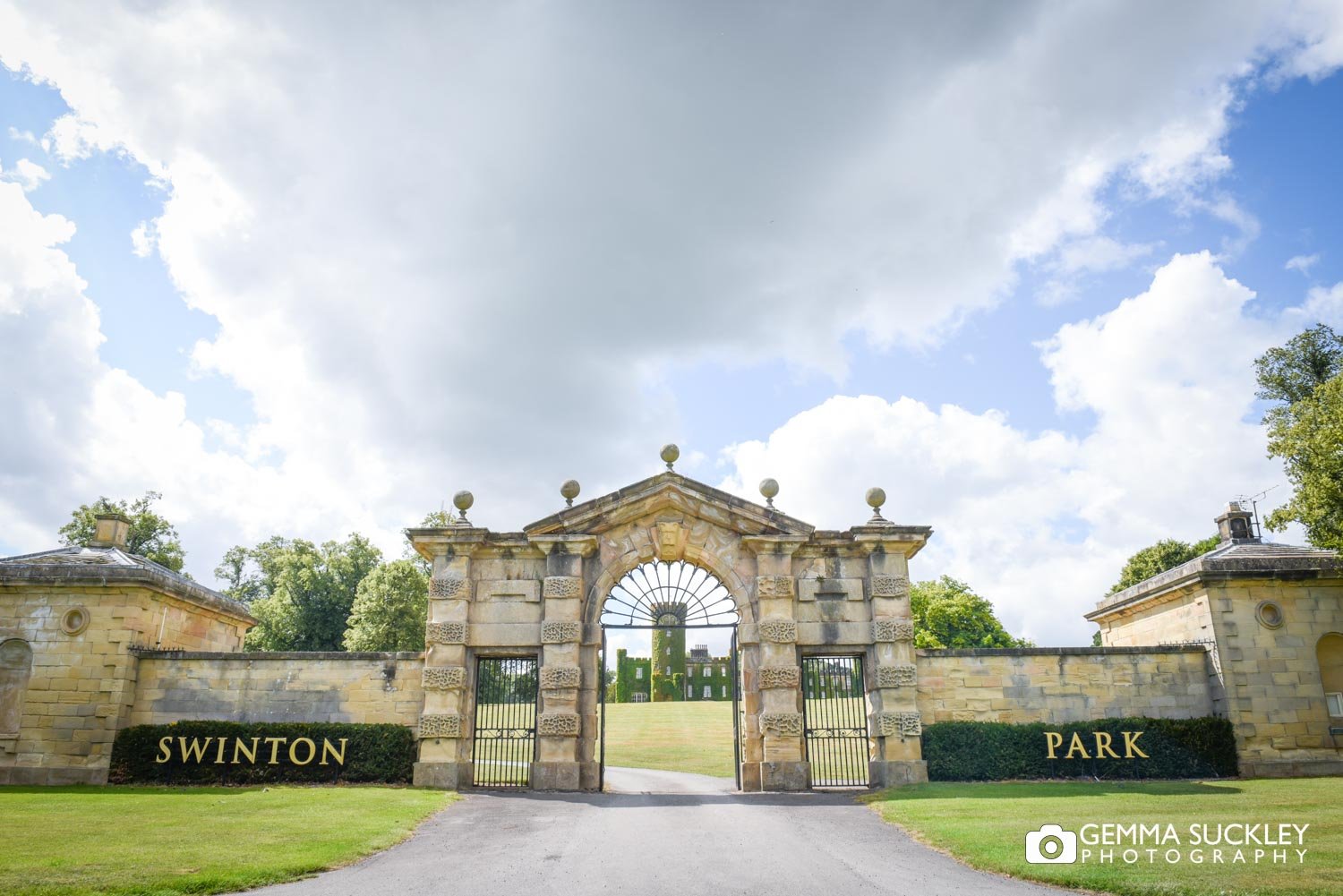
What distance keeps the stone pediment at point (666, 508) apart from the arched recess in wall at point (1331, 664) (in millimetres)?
11586

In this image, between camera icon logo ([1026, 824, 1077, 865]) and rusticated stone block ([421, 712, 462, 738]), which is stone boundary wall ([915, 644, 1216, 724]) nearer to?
camera icon logo ([1026, 824, 1077, 865])

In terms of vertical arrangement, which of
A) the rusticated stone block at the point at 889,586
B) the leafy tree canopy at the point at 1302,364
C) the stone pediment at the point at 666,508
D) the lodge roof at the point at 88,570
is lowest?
the rusticated stone block at the point at 889,586

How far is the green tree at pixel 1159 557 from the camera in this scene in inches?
1526

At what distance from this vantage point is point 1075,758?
16.6 meters

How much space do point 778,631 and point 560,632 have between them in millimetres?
4632

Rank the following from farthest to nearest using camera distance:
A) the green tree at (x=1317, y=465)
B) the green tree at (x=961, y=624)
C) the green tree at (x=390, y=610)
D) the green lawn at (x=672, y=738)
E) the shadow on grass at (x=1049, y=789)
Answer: the green tree at (x=961, y=624) < the green tree at (x=390, y=610) < the green lawn at (x=672, y=738) < the green tree at (x=1317, y=465) < the shadow on grass at (x=1049, y=789)

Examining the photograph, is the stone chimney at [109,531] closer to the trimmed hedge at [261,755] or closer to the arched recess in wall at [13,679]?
the arched recess in wall at [13,679]

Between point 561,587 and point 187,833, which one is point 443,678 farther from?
point 187,833

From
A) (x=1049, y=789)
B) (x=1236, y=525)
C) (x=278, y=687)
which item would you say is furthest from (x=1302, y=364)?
(x=278, y=687)

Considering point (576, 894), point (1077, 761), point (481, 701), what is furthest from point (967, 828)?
point (481, 701)

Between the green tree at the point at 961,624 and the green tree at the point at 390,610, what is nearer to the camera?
the green tree at the point at 390,610

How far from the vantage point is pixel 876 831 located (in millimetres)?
11438

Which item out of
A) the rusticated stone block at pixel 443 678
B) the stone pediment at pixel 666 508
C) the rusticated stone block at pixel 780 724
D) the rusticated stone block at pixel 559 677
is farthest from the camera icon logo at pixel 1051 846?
the rusticated stone block at pixel 443 678

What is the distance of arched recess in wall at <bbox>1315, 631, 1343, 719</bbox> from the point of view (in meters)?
17.4
